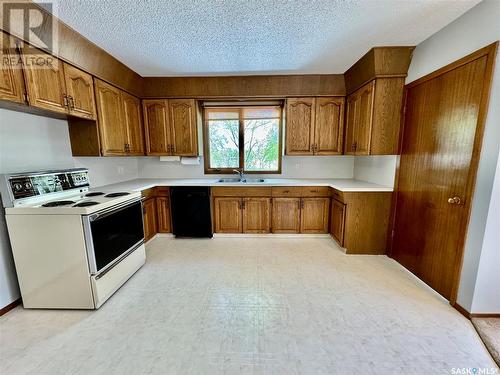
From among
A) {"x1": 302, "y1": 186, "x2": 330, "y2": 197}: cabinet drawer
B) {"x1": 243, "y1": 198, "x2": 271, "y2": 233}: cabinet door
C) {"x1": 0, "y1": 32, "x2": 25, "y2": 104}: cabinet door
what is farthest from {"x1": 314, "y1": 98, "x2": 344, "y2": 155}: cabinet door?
{"x1": 0, "y1": 32, "x2": 25, "y2": 104}: cabinet door

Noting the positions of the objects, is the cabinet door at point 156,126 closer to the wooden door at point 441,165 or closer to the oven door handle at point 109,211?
the oven door handle at point 109,211

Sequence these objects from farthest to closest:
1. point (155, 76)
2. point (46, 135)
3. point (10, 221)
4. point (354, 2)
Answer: point (155, 76)
point (46, 135)
point (10, 221)
point (354, 2)

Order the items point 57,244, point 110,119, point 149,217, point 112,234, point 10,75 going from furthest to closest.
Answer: point 149,217
point 110,119
point 112,234
point 57,244
point 10,75

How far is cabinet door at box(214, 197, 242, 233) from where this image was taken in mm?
3281

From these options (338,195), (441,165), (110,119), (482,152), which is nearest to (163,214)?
(110,119)

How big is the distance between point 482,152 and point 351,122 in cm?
165

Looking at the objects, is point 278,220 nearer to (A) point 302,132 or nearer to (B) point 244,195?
(B) point 244,195

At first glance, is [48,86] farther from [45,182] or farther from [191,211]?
[191,211]

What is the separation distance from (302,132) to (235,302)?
2.57m

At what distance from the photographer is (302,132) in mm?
3326

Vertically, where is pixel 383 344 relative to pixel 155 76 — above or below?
below

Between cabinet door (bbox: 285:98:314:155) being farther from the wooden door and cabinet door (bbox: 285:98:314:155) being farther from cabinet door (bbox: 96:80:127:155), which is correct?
cabinet door (bbox: 96:80:127:155)

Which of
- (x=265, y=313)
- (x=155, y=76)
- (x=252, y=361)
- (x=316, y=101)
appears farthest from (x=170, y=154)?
(x=252, y=361)

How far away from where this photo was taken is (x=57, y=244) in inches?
68.8
